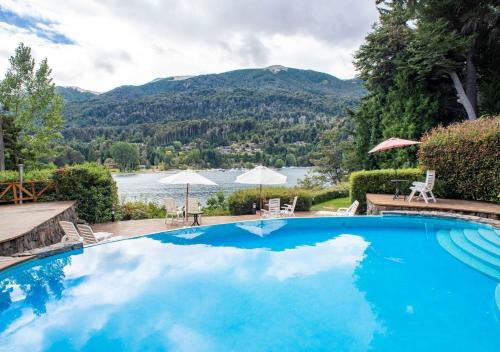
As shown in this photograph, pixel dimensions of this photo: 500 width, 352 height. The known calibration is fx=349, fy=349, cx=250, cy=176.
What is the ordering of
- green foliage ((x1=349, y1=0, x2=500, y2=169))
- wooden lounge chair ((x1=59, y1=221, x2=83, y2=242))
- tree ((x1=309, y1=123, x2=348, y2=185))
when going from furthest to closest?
→ tree ((x1=309, y1=123, x2=348, y2=185)) < green foliage ((x1=349, y1=0, x2=500, y2=169)) < wooden lounge chair ((x1=59, y1=221, x2=83, y2=242))

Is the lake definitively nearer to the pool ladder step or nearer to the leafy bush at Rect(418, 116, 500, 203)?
the pool ladder step

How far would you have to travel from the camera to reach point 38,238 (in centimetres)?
854

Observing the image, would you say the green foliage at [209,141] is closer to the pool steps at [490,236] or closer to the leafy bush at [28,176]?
the leafy bush at [28,176]

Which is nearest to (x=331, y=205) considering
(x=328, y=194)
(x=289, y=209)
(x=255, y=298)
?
(x=328, y=194)

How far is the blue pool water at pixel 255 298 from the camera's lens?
4379mm

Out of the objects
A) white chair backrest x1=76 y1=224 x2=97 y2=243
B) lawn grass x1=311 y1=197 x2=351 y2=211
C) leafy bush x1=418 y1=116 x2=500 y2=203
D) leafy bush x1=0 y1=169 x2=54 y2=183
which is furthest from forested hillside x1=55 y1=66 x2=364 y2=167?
white chair backrest x1=76 y1=224 x2=97 y2=243

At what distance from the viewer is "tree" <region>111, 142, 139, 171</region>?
187 feet

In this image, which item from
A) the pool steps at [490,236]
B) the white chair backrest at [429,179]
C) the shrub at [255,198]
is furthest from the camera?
the shrub at [255,198]

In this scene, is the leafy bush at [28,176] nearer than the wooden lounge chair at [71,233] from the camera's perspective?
No

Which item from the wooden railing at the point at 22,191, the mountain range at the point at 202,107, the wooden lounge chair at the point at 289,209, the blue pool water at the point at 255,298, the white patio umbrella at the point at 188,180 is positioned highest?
the mountain range at the point at 202,107

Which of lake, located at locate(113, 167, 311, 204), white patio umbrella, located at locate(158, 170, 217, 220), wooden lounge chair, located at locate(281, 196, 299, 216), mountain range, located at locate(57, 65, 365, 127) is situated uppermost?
mountain range, located at locate(57, 65, 365, 127)

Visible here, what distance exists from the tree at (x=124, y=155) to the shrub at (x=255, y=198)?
154 feet

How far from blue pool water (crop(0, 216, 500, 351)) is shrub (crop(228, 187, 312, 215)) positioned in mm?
5226

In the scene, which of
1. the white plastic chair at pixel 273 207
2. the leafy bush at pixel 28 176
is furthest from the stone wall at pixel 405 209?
the leafy bush at pixel 28 176
